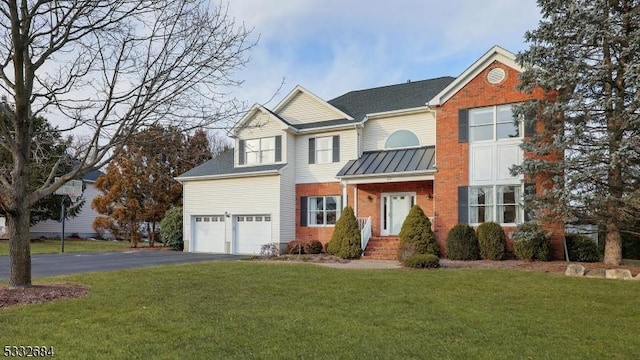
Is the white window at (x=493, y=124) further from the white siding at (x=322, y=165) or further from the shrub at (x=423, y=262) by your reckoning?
the shrub at (x=423, y=262)

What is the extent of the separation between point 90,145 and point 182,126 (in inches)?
75.3

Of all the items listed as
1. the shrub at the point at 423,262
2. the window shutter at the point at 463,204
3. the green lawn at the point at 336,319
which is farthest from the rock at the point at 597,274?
the window shutter at the point at 463,204

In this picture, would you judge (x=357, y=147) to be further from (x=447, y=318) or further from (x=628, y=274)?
(x=447, y=318)

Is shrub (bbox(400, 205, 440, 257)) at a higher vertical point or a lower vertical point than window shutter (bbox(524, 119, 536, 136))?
lower

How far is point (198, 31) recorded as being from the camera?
9.55 meters

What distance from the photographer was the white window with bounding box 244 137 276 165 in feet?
75.5

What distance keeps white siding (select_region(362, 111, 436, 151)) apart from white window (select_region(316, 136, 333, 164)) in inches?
63.7

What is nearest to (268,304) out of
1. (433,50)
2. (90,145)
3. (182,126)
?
(182,126)

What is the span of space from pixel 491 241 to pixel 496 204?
5.40 ft

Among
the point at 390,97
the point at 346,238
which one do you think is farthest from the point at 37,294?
the point at 390,97

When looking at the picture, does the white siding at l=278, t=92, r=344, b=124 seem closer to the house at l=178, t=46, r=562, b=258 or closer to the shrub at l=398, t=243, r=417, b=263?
the house at l=178, t=46, r=562, b=258

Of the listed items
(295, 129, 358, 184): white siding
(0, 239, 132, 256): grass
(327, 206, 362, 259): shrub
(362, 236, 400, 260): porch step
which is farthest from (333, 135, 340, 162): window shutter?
(0, 239, 132, 256): grass

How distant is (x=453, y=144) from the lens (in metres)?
18.0

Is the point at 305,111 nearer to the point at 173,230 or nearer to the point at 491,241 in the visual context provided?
the point at 173,230
